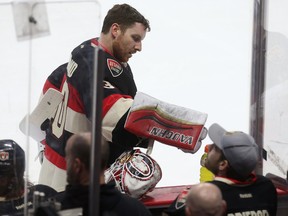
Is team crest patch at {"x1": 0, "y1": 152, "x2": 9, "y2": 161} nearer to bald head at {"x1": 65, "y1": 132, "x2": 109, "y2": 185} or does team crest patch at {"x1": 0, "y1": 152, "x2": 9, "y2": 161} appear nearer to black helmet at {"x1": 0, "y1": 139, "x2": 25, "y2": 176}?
black helmet at {"x1": 0, "y1": 139, "x2": 25, "y2": 176}

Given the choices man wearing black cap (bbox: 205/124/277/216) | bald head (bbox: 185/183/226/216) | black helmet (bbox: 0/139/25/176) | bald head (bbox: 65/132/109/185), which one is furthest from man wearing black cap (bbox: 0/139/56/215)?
man wearing black cap (bbox: 205/124/277/216)

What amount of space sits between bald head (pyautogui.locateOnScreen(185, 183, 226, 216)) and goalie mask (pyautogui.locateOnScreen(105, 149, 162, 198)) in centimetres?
62

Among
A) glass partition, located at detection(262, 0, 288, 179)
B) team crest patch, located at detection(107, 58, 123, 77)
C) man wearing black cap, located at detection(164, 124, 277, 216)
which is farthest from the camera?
glass partition, located at detection(262, 0, 288, 179)

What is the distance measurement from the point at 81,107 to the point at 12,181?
1.13 feet

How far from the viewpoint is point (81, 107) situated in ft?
8.63

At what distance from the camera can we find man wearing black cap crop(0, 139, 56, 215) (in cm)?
249

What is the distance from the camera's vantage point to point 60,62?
2654mm

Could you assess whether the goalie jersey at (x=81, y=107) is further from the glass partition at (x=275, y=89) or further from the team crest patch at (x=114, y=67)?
→ the glass partition at (x=275, y=89)

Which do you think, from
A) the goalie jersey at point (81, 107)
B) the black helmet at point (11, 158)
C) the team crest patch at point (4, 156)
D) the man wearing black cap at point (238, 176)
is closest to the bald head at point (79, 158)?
the goalie jersey at point (81, 107)

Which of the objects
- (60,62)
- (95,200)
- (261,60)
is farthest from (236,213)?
(261,60)

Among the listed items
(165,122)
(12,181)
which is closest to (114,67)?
(165,122)

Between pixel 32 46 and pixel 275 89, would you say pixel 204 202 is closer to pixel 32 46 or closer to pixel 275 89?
pixel 32 46

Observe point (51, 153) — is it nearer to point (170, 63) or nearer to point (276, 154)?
point (276, 154)

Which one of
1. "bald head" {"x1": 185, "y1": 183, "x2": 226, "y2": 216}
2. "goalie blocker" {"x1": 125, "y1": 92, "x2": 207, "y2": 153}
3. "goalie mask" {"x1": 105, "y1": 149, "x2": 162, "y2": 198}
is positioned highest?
"goalie blocker" {"x1": 125, "y1": 92, "x2": 207, "y2": 153}
